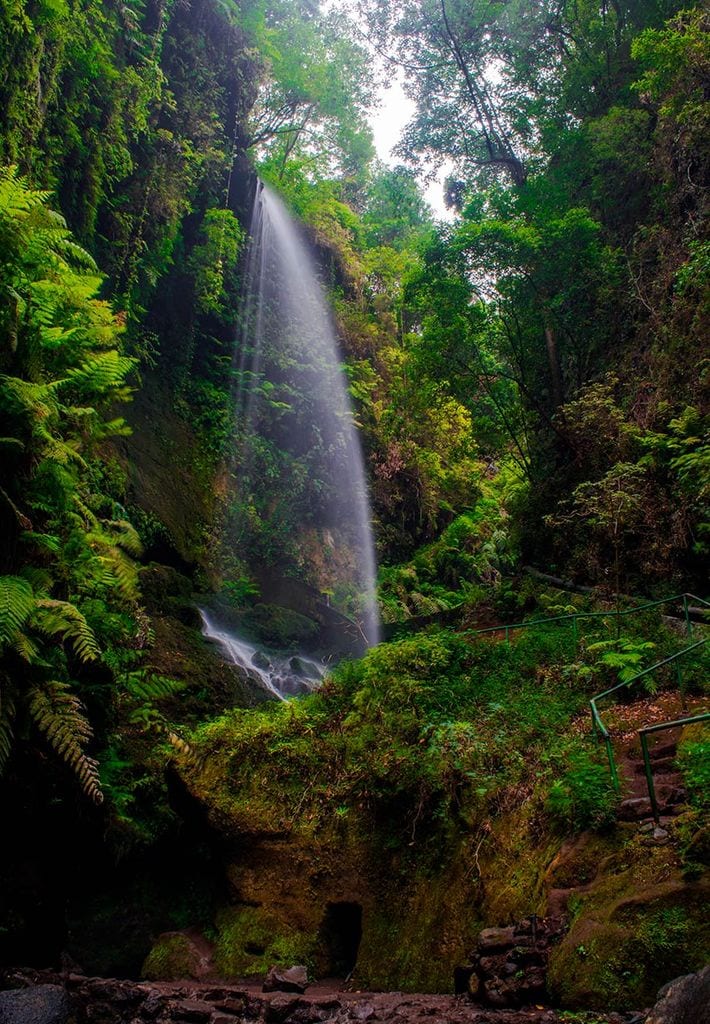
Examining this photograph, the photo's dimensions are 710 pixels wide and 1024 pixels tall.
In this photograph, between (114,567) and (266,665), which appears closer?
(114,567)

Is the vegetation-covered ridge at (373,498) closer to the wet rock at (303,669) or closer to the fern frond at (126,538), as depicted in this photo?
the fern frond at (126,538)

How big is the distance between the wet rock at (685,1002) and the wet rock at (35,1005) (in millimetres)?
3849

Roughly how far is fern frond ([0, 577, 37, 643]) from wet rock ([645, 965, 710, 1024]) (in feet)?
13.8

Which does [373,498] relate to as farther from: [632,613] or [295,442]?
[632,613]

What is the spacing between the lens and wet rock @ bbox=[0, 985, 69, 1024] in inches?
167

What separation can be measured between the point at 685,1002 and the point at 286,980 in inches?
150

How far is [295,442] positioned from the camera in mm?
19500

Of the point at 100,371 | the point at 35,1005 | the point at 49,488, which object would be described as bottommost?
the point at 35,1005

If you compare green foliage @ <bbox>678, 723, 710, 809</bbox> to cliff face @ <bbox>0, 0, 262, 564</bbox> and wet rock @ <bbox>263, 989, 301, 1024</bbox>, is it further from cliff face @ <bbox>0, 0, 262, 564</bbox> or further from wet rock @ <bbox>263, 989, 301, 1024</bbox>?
cliff face @ <bbox>0, 0, 262, 564</bbox>

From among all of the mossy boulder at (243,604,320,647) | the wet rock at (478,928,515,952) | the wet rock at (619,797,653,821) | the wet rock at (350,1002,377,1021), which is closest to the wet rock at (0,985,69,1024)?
the wet rock at (350,1002,377,1021)

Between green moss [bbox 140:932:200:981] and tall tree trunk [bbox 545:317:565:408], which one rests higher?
tall tree trunk [bbox 545:317:565:408]

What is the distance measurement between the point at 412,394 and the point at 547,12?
12.2 metres

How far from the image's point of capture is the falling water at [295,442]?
17.4 metres

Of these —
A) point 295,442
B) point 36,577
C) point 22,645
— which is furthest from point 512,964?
point 295,442
